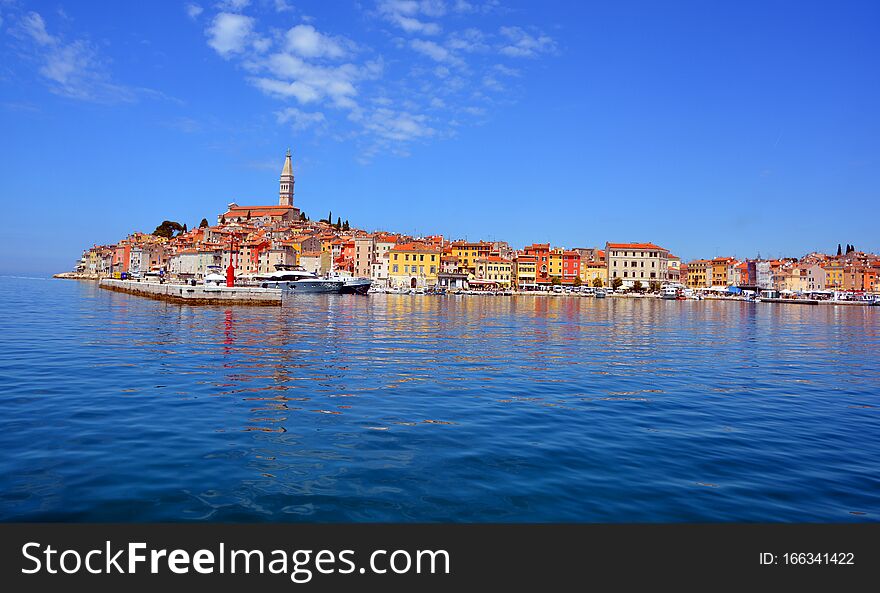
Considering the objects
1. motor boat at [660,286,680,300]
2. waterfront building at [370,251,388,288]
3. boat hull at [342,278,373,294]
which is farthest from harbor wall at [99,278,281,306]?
motor boat at [660,286,680,300]

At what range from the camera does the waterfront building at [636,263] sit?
4732 inches

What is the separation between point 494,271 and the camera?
11650 cm

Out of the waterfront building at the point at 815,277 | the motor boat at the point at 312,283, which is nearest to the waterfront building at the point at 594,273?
the waterfront building at the point at 815,277

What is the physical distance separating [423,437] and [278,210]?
164m

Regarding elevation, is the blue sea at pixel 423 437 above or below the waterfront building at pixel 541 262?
below

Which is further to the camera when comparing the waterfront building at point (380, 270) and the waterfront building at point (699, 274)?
the waterfront building at point (699, 274)

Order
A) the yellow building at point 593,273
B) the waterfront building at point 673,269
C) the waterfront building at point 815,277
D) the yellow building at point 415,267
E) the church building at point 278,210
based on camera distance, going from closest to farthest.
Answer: the yellow building at point 415,267
the yellow building at point 593,273
the waterfront building at point 815,277
the waterfront building at point 673,269
the church building at point 278,210

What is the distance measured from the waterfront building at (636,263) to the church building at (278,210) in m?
84.4

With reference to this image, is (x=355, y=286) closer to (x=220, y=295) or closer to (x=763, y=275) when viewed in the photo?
(x=220, y=295)

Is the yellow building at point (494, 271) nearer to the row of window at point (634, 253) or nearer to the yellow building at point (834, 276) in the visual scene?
the row of window at point (634, 253)

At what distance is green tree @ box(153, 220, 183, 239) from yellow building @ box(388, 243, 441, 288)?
93.1 meters

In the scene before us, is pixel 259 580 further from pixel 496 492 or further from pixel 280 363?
pixel 280 363

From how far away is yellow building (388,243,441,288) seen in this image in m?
109

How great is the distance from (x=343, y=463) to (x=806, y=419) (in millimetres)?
8501
